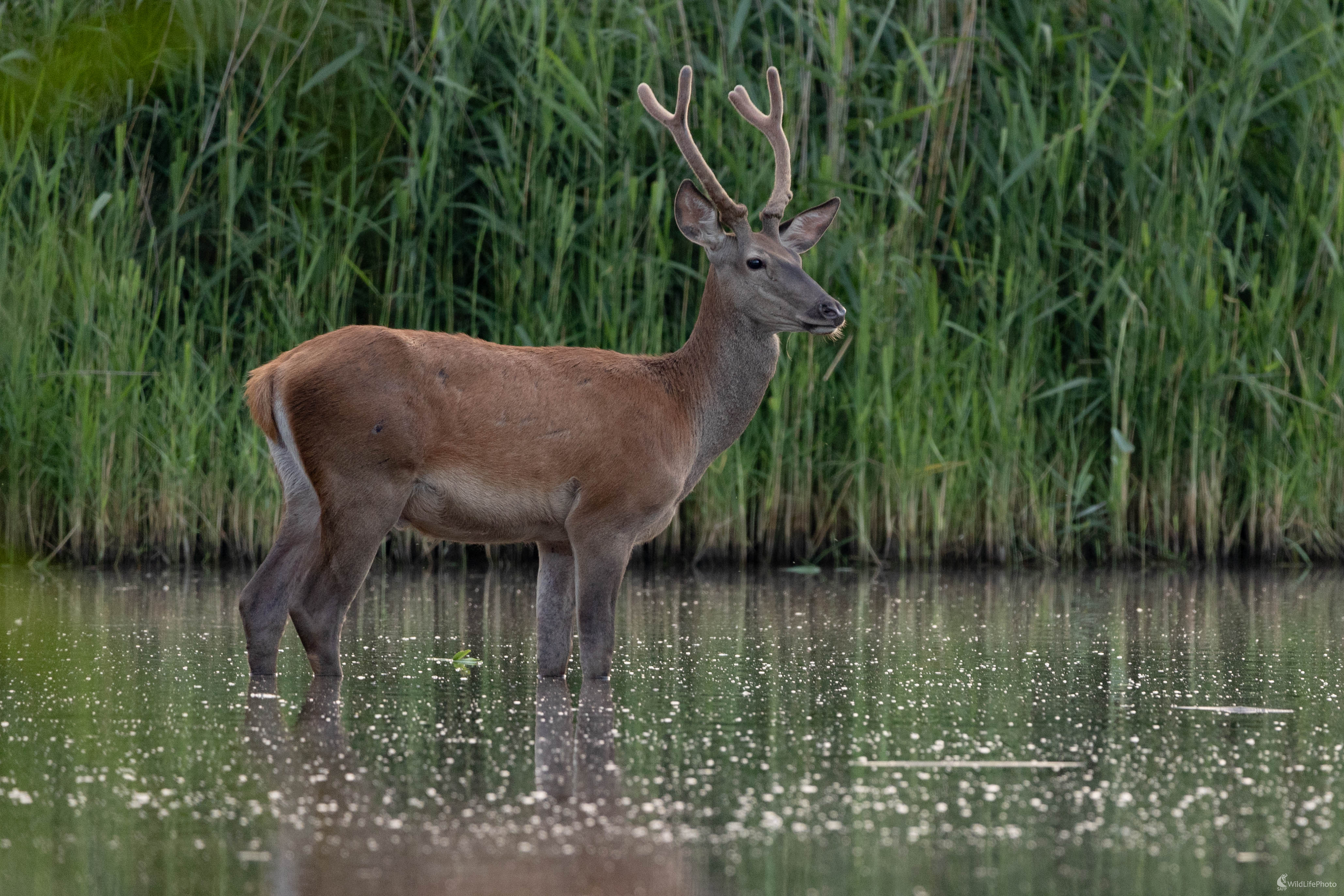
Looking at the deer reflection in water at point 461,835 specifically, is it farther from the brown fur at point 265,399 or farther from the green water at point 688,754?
the brown fur at point 265,399

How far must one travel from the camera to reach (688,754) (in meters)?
4.64

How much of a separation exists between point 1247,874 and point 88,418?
6885 millimetres

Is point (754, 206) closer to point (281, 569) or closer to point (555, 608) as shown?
point (555, 608)

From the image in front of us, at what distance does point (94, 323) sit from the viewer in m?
9.21

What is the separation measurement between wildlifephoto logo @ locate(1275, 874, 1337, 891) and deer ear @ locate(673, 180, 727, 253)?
371 centimetres

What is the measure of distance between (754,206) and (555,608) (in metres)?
3.68

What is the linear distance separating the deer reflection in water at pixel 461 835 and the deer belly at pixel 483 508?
1.17 meters

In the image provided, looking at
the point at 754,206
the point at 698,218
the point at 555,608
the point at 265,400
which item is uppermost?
the point at 754,206

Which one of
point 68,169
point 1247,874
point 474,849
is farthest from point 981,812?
point 68,169

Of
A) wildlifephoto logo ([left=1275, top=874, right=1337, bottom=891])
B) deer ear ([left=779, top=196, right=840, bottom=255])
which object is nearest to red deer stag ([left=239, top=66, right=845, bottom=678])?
deer ear ([left=779, top=196, right=840, bottom=255])

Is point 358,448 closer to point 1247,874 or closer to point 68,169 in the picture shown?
point 1247,874

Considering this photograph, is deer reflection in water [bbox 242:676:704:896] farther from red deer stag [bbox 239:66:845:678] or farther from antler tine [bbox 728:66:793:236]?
antler tine [bbox 728:66:793:236]

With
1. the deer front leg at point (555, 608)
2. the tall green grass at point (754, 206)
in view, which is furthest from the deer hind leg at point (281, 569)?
the tall green grass at point (754, 206)

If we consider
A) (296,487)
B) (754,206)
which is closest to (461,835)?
(296,487)
